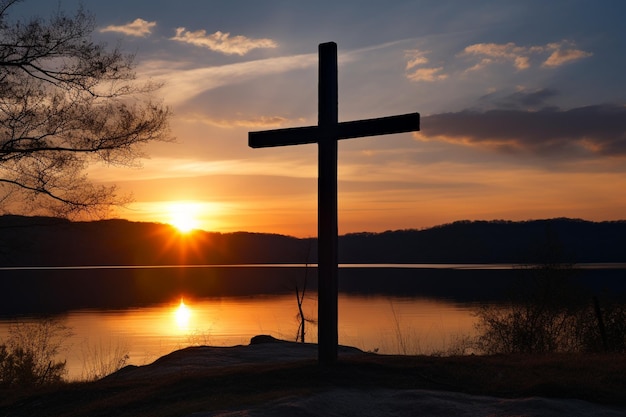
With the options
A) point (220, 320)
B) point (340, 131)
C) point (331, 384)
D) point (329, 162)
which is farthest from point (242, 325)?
point (331, 384)

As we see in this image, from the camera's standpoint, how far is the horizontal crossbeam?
442 inches

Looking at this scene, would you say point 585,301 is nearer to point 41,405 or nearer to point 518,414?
point 518,414

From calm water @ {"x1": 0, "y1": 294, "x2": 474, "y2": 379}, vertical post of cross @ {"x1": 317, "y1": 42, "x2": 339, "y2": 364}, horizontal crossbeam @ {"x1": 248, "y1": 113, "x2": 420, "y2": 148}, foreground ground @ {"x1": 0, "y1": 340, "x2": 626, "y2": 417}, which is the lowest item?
calm water @ {"x1": 0, "y1": 294, "x2": 474, "y2": 379}

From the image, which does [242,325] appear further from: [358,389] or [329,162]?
[358,389]

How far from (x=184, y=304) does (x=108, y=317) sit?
16.9 meters

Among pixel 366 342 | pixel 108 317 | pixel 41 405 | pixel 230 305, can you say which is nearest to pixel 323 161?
pixel 41 405

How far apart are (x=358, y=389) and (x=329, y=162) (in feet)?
13.0

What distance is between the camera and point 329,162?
1165 cm

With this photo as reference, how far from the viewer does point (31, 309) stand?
6812 cm

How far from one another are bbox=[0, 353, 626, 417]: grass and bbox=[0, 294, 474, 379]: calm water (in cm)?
1440

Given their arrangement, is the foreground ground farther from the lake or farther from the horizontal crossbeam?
the lake

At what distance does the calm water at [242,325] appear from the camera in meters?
36.7

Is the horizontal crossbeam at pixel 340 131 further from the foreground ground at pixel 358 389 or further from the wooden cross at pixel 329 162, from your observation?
the foreground ground at pixel 358 389

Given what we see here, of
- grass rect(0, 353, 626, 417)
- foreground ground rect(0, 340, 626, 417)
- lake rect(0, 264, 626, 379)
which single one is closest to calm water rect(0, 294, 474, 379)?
lake rect(0, 264, 626, 379)
